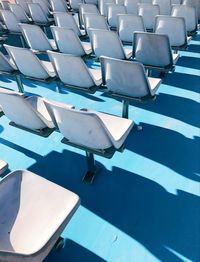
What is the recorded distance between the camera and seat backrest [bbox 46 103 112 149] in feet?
4.83

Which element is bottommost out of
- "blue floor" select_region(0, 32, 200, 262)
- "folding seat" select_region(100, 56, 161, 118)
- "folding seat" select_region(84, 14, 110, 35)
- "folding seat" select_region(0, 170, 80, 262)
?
"blue floor" select_region(0, 32, 200, 262)

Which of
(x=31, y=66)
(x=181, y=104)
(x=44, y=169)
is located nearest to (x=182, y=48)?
(x=181, y=104)

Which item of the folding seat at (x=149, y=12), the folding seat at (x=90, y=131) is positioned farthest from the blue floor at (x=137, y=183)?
the folding seat at (x=149, y=12)

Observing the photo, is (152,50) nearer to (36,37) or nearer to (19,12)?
(36,37)

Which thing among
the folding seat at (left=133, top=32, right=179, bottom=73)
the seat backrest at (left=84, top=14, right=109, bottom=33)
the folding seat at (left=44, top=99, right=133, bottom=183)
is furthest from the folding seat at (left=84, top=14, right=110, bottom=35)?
the folding seat at (left=44, top=99, right=133, bottom=183)

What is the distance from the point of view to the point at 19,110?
71.9 inches

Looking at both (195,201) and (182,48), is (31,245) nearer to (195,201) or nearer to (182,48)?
(195,201)

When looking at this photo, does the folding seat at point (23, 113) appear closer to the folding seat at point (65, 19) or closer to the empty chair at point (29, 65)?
the empty chair at point (29, 65)

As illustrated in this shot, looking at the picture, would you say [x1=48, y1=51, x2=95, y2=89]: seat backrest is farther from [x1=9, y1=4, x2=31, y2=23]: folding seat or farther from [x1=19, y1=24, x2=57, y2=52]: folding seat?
[x1=9, y1=4, x2=31, y2=23]: folding seat

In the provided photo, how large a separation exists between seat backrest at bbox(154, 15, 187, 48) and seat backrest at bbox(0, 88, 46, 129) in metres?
2.25

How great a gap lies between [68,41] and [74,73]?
3.17ft

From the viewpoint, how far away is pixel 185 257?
59.6 inches

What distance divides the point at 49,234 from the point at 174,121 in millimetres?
1910

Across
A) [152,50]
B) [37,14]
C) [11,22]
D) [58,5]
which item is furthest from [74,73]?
[58,5]
